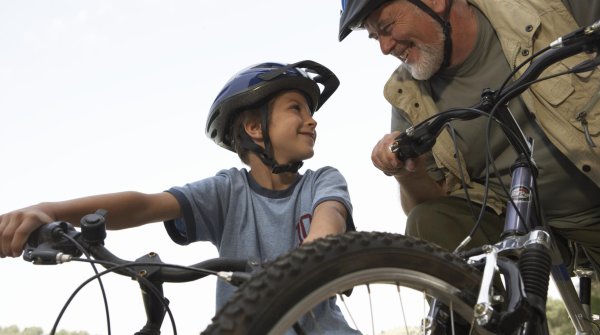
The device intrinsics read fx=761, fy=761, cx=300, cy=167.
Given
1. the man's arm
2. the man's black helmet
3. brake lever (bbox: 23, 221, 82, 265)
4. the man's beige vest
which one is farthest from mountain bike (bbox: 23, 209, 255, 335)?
the man's black helmet

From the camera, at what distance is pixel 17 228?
7.07ft

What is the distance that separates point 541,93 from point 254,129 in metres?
1.38

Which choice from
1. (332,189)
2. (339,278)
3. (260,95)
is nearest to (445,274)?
(339,278)

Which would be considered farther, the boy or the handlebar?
the boy

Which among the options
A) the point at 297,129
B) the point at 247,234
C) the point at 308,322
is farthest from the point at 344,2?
the point at 308,322

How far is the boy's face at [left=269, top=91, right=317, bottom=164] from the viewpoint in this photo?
3.31 meters

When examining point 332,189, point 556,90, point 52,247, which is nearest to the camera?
point 52,247

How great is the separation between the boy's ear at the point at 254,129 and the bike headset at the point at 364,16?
2.82ft

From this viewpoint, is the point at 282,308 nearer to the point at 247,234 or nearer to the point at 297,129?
the point at 247,234

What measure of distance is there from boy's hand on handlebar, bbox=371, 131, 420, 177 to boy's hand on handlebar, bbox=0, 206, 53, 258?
127 cm

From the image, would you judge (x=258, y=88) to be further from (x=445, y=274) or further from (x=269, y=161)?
(x=445, y=274)

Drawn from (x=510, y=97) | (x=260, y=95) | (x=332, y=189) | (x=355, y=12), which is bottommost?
(x=332, y=189)

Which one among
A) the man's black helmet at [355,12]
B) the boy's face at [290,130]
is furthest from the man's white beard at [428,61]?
the boy's face at [290,130]

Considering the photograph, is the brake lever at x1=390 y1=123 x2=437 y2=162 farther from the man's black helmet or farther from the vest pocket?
the man's black helmet
